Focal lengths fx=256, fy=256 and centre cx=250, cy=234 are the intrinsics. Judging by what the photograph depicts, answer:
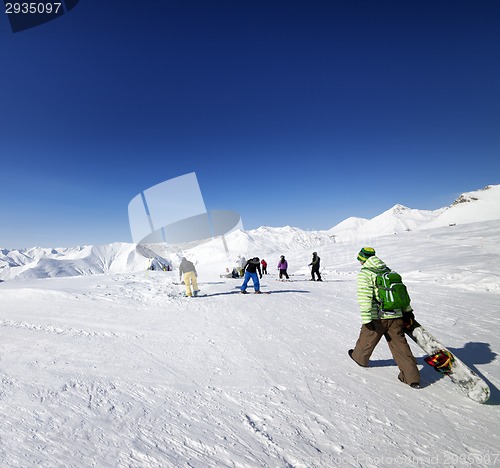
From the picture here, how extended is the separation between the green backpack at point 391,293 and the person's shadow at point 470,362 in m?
1.28

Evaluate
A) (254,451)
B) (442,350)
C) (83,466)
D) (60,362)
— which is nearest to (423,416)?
(442,350)

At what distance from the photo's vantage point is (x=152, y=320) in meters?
6.63

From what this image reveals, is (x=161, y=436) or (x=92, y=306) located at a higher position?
(x=92, y=306)

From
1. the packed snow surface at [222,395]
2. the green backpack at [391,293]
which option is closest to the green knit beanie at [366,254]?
the green backpack at [391,293]

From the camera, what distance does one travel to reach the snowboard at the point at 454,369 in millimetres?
3418

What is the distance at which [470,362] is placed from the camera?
4754 mm

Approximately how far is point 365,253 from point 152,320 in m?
5.38

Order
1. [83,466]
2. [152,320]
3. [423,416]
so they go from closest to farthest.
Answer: [83,466], [423,416], [152,320]

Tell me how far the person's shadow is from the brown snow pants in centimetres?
32

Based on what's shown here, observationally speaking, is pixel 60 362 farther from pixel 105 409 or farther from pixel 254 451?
pixel 254 451

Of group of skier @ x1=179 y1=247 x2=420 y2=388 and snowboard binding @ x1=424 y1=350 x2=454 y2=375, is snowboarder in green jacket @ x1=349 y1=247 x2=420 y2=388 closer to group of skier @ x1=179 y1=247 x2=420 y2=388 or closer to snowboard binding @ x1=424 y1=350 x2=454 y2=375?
group of skier @ x1=179 y1=247 x2=420 y2=388

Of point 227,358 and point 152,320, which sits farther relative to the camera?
point 152,320

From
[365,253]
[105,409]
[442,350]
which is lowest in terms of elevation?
[442,350]

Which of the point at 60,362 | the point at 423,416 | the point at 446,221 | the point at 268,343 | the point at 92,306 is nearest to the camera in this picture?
the point at 423,416
